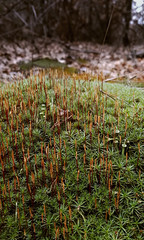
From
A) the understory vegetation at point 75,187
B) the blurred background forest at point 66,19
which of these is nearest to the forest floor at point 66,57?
the blurred background forest at point 66,19

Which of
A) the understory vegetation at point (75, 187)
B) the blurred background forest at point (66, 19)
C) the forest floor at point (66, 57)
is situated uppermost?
the blurred background forest at point (66, 19)

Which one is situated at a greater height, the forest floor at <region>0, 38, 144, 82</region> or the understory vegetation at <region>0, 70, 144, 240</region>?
the forest floor at <region>0, 38, 144, 82</region>

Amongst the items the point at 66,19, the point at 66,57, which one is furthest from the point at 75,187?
the point at 66,19

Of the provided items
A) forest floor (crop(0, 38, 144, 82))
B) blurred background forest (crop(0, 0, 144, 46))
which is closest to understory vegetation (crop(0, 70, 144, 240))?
forest floor (crop(0, 38, 144, 82))

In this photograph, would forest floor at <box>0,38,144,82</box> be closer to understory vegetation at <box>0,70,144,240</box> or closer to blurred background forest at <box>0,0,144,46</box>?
blurred background forest at <box>0,0,144,46</box>

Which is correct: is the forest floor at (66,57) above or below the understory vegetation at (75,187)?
above

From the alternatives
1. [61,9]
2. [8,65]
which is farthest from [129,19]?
[8,65]

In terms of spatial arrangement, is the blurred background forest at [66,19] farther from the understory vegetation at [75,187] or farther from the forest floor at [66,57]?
the understory vegetation at [75,187]

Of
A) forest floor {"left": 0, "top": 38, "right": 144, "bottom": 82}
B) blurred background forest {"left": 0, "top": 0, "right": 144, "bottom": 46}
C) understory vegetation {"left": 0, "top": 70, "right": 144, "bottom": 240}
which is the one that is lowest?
understory vegetation {"left": 0, "top": 70, "right": 144, "bottom": 240}

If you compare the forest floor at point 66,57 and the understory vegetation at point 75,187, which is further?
the forest floor at point 66,57
